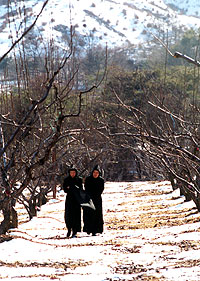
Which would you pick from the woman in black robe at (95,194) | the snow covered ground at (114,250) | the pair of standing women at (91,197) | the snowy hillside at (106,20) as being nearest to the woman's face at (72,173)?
the pair of standing women at (91,197)

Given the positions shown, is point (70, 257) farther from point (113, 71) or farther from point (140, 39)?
point (140, 39)

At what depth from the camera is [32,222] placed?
13.8m

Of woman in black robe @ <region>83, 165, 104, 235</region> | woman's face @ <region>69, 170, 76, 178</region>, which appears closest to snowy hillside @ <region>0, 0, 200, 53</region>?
woman in black robe @ <region>83, 165, 104, 235</region>

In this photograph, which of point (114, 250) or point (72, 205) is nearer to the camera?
point (114, 250)

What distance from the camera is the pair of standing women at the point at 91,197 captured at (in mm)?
11172

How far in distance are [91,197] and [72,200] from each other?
1.29 ft

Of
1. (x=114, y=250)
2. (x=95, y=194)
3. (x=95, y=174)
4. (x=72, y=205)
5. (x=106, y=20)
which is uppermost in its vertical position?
(x=106, y=20)

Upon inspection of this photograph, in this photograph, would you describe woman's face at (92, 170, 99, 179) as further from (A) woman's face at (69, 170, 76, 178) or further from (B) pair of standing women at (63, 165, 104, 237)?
(A) woman's face at (69, 170, 76, 178)

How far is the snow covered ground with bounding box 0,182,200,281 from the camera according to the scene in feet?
22.3

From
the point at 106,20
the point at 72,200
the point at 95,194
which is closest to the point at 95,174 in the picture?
the point at 95,194

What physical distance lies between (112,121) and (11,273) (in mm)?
24231

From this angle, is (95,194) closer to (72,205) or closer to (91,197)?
(91,197)

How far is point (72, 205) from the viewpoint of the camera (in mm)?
11375

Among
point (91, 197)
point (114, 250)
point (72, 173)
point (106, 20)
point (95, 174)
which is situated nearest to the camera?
point (114, 250)
